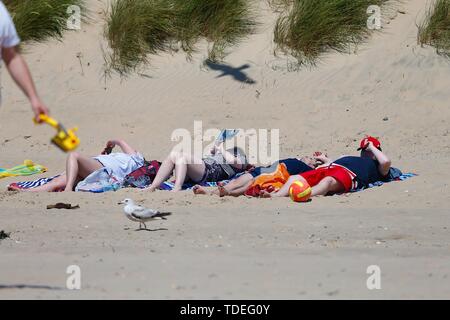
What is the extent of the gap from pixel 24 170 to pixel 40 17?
10.6 ft

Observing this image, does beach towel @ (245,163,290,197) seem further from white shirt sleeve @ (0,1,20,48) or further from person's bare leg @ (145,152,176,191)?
white shirt sleeve @ (0,1,20,48)

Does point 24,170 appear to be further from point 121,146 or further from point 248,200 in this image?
point 248,200

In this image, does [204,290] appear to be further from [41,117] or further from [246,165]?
[246,165]

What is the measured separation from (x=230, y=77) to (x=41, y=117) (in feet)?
25.0

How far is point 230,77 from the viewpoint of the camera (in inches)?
502

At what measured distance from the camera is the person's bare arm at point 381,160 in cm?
946

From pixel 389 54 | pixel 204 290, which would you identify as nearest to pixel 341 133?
pixel 389 54

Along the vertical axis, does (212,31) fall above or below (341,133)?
above

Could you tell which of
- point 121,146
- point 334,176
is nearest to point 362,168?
point 334,176

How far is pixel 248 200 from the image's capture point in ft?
29.3

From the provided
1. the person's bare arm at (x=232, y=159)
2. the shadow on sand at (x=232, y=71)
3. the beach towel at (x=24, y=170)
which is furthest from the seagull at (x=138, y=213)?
the shadow on sand at (x=232, y=71)

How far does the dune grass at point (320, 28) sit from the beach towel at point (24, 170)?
12.6ft
